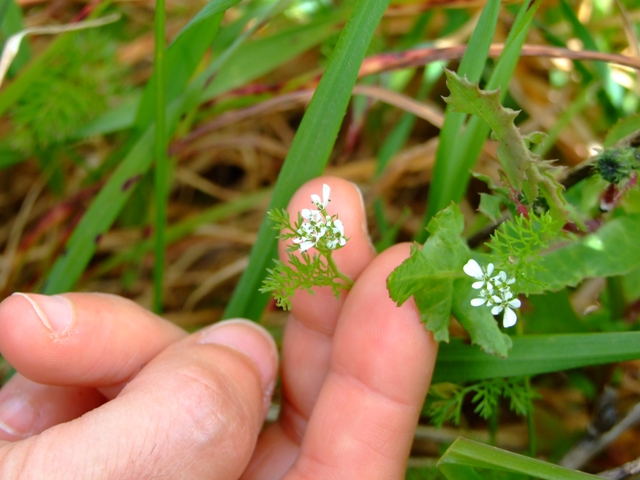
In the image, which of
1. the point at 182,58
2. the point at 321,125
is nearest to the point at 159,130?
the point at 182,58

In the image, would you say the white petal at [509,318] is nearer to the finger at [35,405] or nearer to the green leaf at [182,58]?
the green leaf at [182,58]

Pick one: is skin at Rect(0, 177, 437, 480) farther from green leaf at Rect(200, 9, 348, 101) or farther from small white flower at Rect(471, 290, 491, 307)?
green leaf at Rect(200, 9, 348, 101)

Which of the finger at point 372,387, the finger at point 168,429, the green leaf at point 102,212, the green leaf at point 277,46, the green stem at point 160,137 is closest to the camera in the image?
the finger at point 168,429

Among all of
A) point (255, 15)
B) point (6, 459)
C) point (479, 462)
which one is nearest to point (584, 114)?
point (255, 15)

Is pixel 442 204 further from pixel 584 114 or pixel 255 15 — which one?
pixel 584 114

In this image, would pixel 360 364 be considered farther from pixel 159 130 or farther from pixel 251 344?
pixel 159 130

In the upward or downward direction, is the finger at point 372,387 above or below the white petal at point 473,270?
below

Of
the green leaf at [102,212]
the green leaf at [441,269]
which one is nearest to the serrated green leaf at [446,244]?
the green leaf at [441,269]
